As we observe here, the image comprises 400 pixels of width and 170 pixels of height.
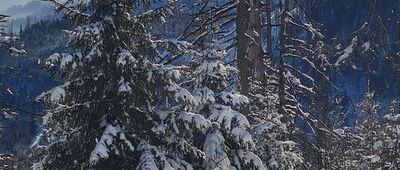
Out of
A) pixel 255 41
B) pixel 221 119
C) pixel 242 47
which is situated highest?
pixel 255 41

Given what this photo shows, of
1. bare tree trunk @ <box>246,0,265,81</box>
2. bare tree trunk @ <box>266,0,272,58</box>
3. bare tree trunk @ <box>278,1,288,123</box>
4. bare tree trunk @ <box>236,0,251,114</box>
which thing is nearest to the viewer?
bare tree trunk @ <box>236,0,251,114</box>

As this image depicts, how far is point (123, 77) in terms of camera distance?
10133 mm

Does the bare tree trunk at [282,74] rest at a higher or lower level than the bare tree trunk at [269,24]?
lower

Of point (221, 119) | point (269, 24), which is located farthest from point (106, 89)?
point (269, 24)

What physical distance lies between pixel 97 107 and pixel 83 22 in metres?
1.72

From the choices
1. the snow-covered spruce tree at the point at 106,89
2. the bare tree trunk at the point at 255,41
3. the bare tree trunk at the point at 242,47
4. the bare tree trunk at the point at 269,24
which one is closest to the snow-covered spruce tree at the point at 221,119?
the bare tree trunk at the point at 242,47

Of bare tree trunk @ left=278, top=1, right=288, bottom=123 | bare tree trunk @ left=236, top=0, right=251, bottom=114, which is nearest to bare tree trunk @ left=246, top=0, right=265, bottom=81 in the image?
bare tree trunk @ left=236, top=0, right=251, bottom=114

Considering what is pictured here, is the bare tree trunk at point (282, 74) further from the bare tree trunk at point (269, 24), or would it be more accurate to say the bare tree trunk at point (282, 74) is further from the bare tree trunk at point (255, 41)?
the bare tree trunk at point (255, 41)

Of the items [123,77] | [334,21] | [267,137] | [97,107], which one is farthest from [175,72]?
[334,21]

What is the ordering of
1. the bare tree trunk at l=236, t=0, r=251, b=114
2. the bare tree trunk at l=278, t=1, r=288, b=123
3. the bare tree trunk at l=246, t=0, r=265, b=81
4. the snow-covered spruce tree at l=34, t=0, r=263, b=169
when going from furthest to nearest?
the bare tree trunk at l=278, t=1, r=288, b=123
the bare tree trunk at l=246, t=0, r=265, b=81
the bare tree trunk at l=236, t=0, r=251, b=114
the snow-covered spruce tree at l=34, t=0, r=263, b=169

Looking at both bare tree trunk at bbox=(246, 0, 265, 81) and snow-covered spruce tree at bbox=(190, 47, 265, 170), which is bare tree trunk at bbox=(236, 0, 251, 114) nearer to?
bare tree trunk at bbox=(246, 0, 265, 81)

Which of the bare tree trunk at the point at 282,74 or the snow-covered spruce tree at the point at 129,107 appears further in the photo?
the bare tree trunk at the point at 282,74

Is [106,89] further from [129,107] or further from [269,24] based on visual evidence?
[269,24]

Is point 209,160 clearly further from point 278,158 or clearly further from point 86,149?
point 86,149
